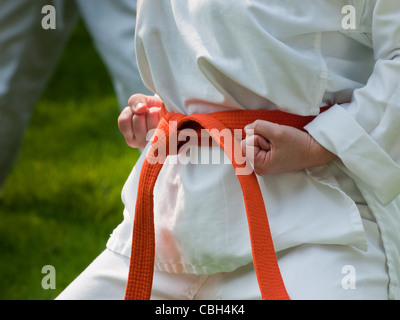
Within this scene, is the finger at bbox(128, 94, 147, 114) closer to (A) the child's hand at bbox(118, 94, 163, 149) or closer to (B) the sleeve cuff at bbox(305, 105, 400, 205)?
(A) the child's hand at bbox(118, 94, 163, 149)

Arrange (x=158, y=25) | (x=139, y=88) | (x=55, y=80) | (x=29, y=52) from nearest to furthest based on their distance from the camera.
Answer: (x=158, y=25)
(x=139, y=88)
(x=29, y=52)
(x=55, y=80)

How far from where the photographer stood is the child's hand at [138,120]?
153 cm

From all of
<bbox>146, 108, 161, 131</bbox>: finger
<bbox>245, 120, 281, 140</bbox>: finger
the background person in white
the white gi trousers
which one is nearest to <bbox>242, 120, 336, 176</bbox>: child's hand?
<bbox>245, 120, 281, 140</bbox>: finger

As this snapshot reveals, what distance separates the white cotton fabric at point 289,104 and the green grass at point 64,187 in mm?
1230

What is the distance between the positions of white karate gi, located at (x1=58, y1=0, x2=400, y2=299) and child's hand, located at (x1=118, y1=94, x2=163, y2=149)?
0.52ft

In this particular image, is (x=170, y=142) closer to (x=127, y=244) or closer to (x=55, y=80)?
(x=127, y=244)

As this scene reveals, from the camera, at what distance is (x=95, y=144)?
3.81 metres

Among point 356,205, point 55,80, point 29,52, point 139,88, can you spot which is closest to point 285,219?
point 356,205

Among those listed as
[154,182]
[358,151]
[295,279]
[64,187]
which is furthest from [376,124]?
[64,187]

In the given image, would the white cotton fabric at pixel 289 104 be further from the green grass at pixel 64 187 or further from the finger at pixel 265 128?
the green grass at pixel 64 187

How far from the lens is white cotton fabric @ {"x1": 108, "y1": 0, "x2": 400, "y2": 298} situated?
4.22ft
